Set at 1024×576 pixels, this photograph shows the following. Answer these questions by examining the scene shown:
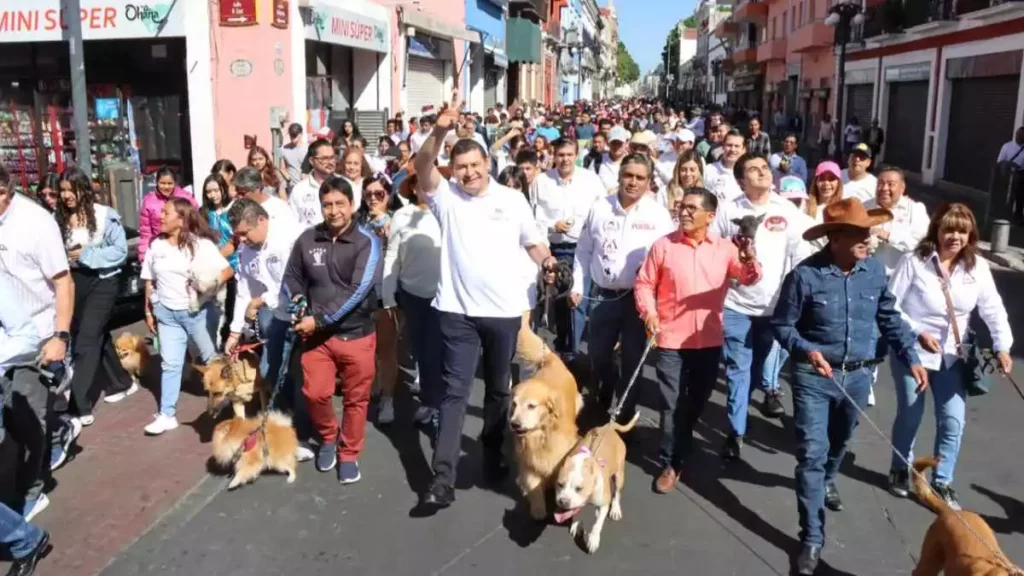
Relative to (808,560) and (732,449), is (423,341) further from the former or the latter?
(808,560)

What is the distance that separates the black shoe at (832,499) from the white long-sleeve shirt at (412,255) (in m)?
2.64

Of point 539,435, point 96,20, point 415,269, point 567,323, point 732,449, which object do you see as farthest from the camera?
point 96,20

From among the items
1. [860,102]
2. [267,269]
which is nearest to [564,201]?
[267,269]

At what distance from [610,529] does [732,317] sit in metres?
1.66

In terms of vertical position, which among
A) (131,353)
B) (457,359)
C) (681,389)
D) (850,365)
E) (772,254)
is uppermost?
(772,254)

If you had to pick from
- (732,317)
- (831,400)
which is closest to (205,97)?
(732,317)

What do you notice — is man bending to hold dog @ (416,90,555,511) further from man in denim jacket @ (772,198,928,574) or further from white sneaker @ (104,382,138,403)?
white sneaker @ (104,382,138,403)

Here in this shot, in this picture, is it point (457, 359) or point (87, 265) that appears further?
point (87, 265)

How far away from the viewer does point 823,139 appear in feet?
97.4

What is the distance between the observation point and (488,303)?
4.66 meters

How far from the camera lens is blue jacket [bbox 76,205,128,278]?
5883mm

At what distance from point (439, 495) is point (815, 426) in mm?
1965

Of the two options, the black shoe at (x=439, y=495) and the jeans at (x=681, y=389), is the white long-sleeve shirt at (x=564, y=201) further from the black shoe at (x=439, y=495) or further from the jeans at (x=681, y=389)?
the black shoe at (x=439, y=495)

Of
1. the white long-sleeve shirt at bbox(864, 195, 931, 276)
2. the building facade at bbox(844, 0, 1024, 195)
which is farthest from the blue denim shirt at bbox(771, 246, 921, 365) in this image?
the building facade at bbox(844, 0, 1024, 195)
